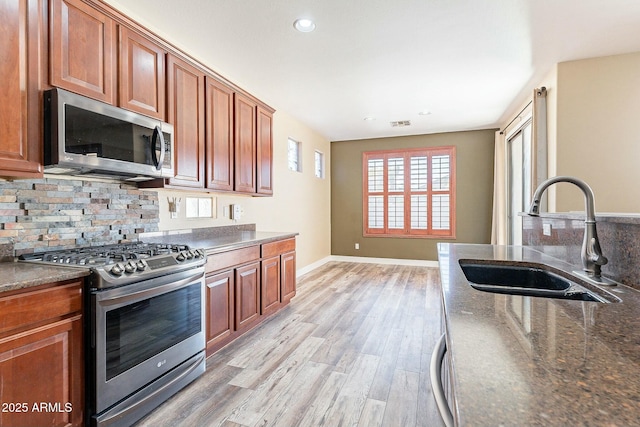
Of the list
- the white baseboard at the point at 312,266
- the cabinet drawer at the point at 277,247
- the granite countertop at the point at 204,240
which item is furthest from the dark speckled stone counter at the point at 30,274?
the white baseboard at the point at 312,266

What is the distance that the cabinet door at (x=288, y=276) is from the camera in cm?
345

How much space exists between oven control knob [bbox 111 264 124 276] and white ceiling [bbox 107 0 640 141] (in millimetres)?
1846

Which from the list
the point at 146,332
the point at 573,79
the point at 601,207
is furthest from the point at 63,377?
the point at 573,79

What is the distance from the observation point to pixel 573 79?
308 centimetres

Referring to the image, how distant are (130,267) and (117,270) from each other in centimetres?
7

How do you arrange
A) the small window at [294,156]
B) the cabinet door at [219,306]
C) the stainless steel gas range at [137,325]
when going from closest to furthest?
the stainless steel gas range at [137,325] → the cabinet door at [219,306] → the small window at [294,156]

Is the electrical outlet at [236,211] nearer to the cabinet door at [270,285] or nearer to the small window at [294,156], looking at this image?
the cabinet door at [270,285]

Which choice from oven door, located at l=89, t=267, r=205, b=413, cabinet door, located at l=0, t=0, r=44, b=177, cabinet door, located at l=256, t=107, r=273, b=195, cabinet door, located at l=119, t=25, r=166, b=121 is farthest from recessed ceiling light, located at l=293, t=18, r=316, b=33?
oven door, located at l=89, t=267, r=205, b=413

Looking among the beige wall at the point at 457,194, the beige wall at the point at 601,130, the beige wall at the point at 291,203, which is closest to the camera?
the beige wall at the point at 601,130

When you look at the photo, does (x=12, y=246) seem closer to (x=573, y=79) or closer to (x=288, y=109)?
(x=288, y=109)

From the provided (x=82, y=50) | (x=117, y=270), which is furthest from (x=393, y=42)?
(x=117, y=270)

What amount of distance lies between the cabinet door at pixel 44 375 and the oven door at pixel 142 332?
0.07 metres

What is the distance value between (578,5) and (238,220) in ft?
11.6

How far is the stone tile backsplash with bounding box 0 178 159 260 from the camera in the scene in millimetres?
1739
